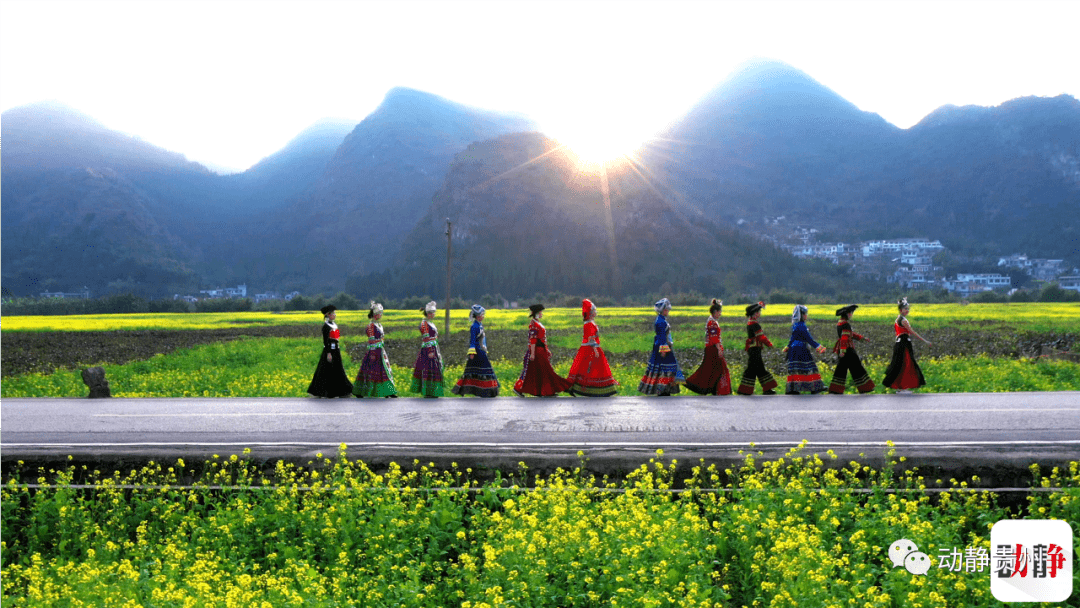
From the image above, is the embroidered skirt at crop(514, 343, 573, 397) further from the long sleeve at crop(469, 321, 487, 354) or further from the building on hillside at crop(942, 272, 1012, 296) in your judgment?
the building on hillside at crop(942, 272, 1012, 296)

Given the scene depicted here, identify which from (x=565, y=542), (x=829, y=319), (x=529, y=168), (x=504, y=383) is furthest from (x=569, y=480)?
(x=529, y=168)

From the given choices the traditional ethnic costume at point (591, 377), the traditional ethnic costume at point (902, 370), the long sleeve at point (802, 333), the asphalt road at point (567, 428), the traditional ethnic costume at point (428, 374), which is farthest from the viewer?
the traditional ethnic costume at point (428, 374)

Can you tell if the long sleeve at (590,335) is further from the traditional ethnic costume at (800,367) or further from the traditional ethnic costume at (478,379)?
the traditional ethnic costume at (800,367)

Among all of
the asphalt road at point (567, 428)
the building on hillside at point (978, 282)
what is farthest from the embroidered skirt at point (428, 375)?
the building on hillside at point (978, 282)

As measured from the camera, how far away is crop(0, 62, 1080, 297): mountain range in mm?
124375

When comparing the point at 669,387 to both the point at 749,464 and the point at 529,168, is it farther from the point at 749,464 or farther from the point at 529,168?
the point at 529,168

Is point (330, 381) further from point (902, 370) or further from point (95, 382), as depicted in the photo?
point (902, 370)

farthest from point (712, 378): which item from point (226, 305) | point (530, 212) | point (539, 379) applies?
point (530, 212)

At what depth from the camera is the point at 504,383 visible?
16891 millimetres

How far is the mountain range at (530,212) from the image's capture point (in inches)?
4897

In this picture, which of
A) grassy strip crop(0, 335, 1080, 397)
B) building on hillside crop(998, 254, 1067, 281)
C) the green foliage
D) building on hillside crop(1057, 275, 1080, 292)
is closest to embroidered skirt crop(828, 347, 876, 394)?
grassy strip crop(0, 335, 1080, 397)

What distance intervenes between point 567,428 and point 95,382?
1047 centimetres

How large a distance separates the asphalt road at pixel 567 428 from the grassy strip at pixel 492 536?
1.18 ft

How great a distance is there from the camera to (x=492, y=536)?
698 centimetres
